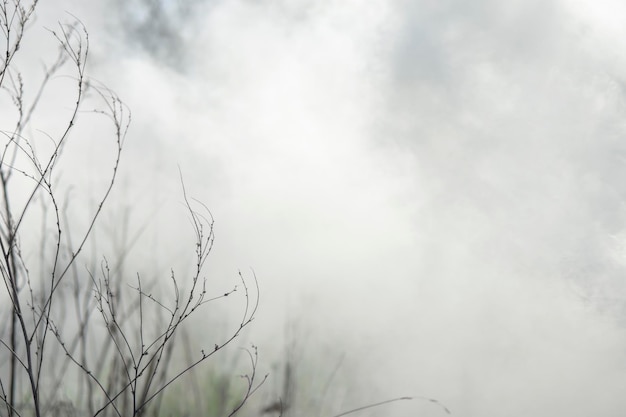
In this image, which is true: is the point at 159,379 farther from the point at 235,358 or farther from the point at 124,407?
the point at 235,358

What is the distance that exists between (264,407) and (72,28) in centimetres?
278

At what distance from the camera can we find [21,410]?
11.6ft

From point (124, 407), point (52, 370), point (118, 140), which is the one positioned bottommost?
point (124, 407)

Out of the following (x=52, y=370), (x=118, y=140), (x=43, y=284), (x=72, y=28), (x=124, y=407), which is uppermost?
(x=72, y=28)

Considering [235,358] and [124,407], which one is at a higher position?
[235,358]

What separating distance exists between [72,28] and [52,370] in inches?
93.0

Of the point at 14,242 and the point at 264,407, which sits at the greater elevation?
the point at 14,242

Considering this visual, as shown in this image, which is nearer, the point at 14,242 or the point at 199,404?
the point at 14,242

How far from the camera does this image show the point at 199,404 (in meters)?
4.00

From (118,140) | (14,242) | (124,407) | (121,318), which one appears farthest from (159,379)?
(118,140)

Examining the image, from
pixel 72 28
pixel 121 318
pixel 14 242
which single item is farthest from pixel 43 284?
pixel 72 28

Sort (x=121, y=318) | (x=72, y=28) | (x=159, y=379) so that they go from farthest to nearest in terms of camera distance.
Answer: (x=121, y=318) → (x=159, y=379) → (x=72, y=28)

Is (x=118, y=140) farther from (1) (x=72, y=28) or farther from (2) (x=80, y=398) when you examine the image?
(2) (x=80, y=398)

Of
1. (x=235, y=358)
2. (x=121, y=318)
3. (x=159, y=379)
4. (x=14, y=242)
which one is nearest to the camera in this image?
(x=14, y=242)
